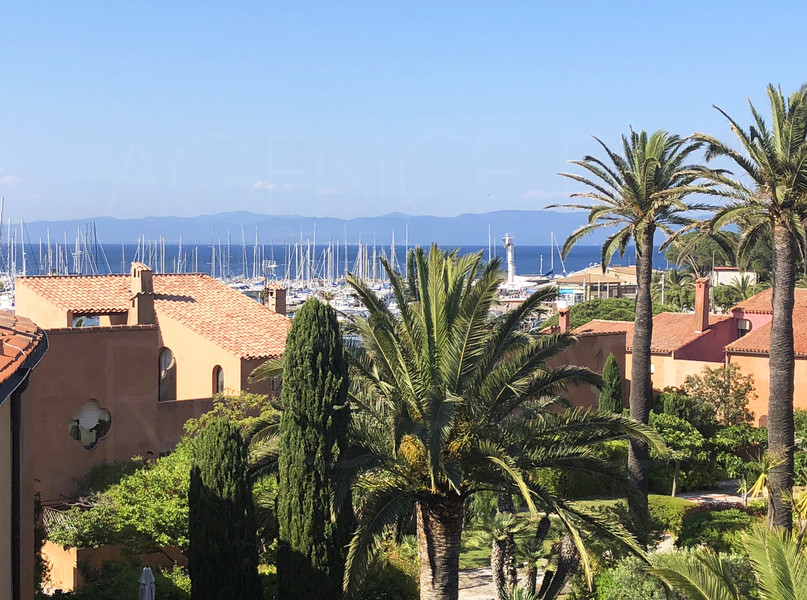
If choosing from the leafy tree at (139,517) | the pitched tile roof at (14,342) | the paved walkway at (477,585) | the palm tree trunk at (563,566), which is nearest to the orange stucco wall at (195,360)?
the leafy tree at (139,517)

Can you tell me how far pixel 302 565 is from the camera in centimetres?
1483

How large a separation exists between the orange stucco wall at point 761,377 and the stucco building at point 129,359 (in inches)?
677

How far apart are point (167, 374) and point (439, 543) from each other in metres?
16.1

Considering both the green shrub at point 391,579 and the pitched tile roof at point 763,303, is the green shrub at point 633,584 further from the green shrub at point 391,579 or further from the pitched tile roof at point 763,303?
the pitched tile roof at point 763,303

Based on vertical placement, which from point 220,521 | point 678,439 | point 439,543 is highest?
point 220,521

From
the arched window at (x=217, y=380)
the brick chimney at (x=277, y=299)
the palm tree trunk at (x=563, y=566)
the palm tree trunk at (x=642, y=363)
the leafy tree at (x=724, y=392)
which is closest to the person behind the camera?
the palm tree trunk at (x=563, y=566)

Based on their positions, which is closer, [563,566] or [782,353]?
[563,566]

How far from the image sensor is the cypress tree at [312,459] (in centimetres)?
1467

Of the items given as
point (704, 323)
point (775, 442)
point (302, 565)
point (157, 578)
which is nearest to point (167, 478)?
point (157, 578)

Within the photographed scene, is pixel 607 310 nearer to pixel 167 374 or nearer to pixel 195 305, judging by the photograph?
pixel 195 305

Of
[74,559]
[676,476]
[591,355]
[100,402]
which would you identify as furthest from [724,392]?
[74,559]

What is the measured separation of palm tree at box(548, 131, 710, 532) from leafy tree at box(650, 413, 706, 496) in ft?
16.8

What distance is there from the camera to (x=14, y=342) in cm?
994

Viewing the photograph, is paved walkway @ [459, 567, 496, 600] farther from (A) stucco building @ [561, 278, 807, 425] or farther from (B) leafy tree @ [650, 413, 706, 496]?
(A) stucco building @ [561, 278, 807, 425]
